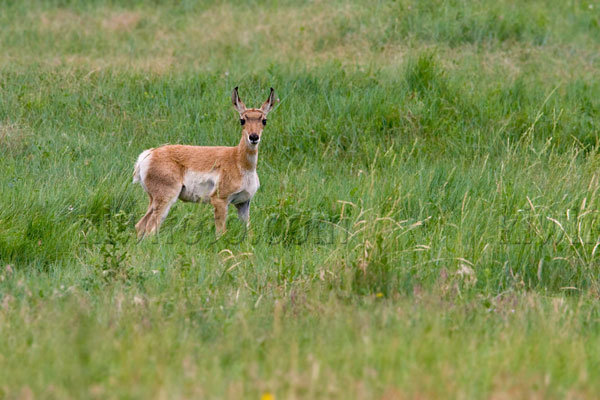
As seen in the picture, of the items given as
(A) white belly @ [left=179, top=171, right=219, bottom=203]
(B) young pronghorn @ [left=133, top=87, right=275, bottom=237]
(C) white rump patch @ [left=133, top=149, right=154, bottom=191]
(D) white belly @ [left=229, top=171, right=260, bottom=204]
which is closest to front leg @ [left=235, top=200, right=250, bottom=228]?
(B) young pronghorn @ [left=133, top=87, right=275, bottom=237]

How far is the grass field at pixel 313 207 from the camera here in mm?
4812

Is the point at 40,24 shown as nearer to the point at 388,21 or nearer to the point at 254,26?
the point at 254,26

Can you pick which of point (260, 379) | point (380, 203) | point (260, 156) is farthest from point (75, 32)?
point (260, 379)

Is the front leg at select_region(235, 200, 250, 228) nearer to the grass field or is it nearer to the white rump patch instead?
the grass field

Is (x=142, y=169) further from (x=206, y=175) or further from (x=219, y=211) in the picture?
(x=219, y=211)

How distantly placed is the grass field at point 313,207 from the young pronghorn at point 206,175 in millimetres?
334

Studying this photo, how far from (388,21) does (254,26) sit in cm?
293

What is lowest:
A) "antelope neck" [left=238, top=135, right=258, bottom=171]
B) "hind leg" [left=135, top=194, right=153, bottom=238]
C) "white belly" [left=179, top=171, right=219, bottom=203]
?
"hind leg" [left=135, top=194, right=153, bottom=238]

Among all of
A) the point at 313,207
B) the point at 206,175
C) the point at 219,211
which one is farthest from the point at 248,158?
the point at 313,207

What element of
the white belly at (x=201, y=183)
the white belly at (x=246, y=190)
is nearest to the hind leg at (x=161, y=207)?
the white belly at (x=201, y=183)

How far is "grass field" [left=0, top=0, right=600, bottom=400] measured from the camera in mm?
4812

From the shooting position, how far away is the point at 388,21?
17375 millimetres

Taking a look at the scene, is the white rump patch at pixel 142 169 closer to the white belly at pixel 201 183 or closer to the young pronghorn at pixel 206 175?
the young pronghorn at pixel 206 175

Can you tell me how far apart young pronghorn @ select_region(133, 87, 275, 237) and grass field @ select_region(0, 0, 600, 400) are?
1.10ft
